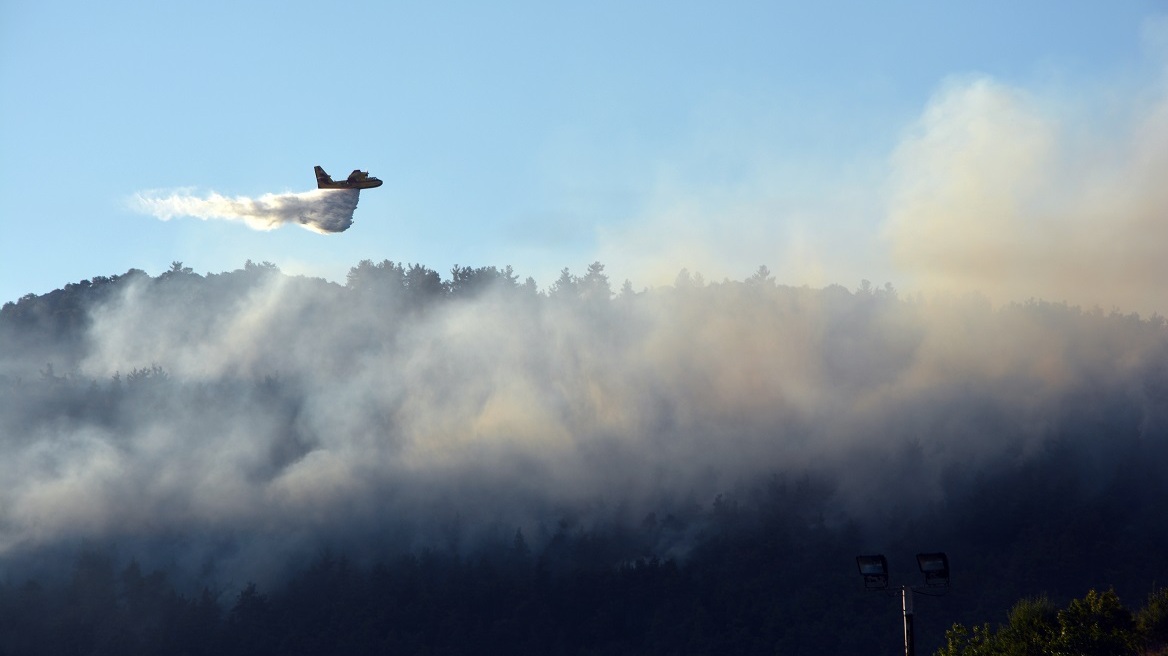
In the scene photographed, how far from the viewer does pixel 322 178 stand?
136250 millimetres

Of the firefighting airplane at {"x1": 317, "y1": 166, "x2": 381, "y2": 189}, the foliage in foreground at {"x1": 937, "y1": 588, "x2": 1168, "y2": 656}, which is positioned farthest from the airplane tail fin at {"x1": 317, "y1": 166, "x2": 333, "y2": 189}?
the foliage in foreground at {"x1": 937, "y1": 588, "x2": 1168, "y2": 656}

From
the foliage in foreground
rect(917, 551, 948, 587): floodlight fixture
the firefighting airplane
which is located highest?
the firefighting airplane

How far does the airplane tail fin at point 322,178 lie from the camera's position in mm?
135875

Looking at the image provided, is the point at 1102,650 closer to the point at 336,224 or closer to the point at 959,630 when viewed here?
the point at 959,630

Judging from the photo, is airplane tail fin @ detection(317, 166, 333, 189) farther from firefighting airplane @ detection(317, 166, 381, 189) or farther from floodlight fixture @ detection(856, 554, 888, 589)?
floodlight fixture @ detection(856, 554, 888, 589)

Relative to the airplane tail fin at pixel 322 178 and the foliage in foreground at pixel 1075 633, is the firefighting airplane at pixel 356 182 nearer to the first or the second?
the airplane tail fin at pixel 322 178

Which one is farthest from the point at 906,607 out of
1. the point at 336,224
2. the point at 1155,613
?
the point at 336,224

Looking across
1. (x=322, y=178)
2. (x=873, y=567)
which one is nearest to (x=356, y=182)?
(x=322, y=178)

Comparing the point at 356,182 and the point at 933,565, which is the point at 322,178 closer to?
the point at 356,182

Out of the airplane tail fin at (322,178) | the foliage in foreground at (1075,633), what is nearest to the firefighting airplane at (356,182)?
the airplane tail fin at (322,178)

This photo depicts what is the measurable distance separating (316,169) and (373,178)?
25.3 feet

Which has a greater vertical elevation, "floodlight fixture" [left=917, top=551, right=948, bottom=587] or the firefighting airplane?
the firefighting airplane

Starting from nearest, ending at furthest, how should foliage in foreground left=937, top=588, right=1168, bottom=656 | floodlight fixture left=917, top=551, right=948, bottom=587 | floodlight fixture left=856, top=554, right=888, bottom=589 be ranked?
floodlight fixture left=856, top=554, right=888, bottom=589, floodlight fixture left=917, top=551, right=948, bottom=587, foliage in foreground left=937, top=588, right=1168, bottom=656

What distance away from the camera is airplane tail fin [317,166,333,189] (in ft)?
446
